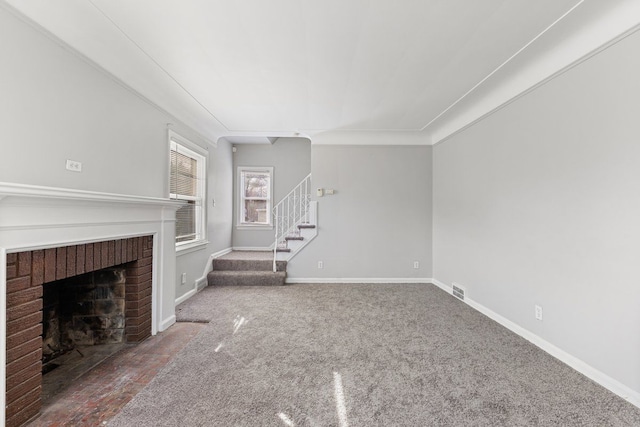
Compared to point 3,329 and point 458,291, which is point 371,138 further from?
point 3,329

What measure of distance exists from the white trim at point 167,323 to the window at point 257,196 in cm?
310

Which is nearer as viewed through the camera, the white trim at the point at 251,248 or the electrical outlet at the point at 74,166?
the electrical outlet at the point at 74,166

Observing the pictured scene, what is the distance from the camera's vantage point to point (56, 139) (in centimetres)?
180

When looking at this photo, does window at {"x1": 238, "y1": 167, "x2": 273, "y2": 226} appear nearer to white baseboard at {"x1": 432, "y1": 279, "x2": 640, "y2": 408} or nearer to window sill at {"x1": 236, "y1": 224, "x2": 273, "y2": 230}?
window sill at {"x1": 236, "y1": 224, "x2": 273, "y2": 230}

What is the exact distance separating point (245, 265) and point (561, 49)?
4621mm

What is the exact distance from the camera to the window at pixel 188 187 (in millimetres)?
3469

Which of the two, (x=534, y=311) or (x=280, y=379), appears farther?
(x=534, y=311)

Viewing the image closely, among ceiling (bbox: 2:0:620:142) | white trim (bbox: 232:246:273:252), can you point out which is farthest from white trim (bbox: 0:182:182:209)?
white trim (bbox: 232:246:273:252)

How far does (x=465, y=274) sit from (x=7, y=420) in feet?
14.0

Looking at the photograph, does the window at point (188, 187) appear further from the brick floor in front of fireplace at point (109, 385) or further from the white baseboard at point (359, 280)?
the white baseboard at point (359, 280)

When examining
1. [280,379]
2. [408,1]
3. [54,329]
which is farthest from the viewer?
[54,329]

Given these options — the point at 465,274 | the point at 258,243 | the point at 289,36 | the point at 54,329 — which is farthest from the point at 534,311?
the point at 258,243

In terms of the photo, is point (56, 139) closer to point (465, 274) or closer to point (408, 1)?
point (408, 1)

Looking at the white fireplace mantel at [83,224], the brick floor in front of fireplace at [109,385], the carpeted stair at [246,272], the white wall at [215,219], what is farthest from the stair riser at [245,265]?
the brick floor in front of fireplace at [109,385]
